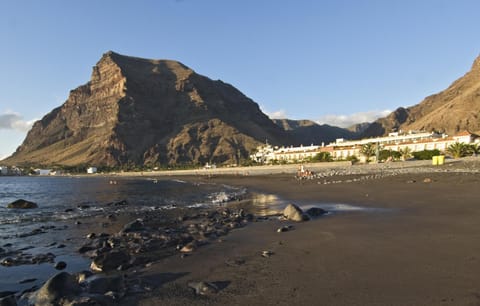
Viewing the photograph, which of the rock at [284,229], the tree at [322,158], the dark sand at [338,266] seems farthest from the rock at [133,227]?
the tree at [322,158]

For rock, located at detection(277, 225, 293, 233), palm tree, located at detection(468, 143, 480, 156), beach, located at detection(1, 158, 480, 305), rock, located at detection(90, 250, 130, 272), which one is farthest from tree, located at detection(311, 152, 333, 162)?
rock, located at detection(90, 250, 130, 272)

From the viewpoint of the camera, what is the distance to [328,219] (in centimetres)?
1592

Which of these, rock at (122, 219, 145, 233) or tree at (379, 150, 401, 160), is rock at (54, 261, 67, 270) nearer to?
rock at (122, 219, 145, 233)

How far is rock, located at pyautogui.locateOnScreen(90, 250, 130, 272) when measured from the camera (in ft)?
31.3

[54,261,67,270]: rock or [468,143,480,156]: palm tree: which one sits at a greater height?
[468,143,480,156]: palm tree

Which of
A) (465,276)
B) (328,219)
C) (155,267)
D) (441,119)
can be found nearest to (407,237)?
(465,276)

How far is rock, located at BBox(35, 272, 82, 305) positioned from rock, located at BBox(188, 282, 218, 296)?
8.75 feet

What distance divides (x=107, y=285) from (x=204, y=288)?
2.30m

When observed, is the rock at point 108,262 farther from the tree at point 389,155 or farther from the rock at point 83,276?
the tree at point 389,155

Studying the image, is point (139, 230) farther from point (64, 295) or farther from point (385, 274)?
point (385, 274)

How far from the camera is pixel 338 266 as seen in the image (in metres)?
8.59

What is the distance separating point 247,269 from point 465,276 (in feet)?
16.4

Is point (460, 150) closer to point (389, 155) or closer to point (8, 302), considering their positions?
point (389, 155)

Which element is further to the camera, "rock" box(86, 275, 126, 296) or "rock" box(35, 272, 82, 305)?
"rock" box(86, 275, 126, 296)
